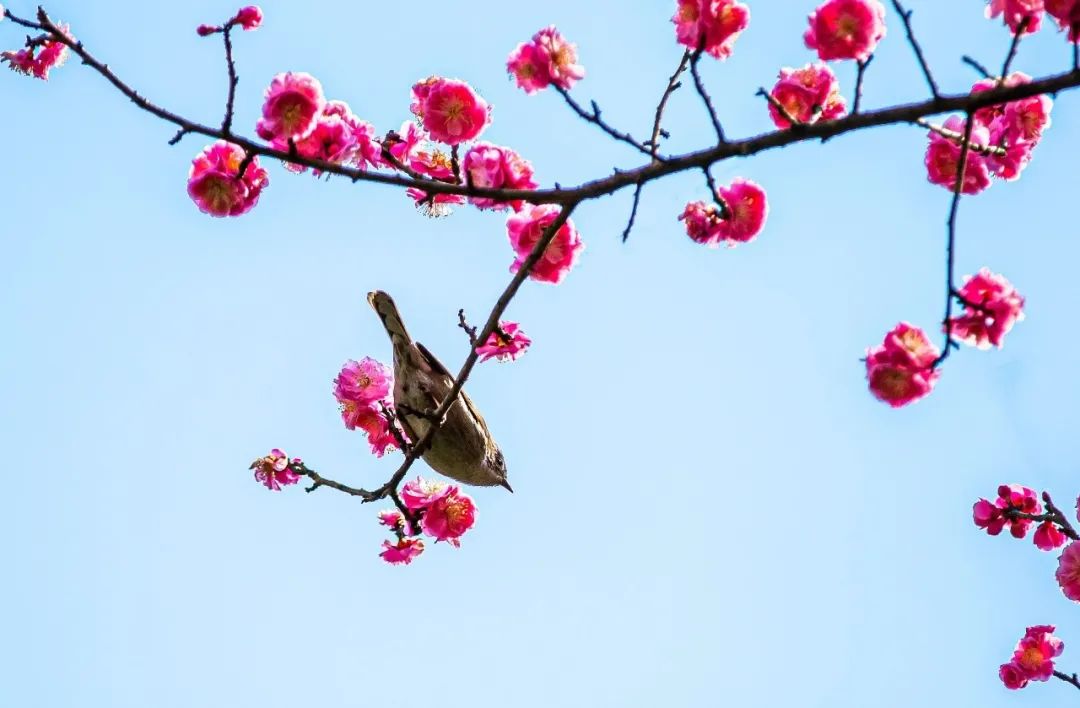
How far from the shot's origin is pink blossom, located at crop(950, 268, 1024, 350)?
3.85 metres

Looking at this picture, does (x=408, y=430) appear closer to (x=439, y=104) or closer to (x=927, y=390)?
(x=439, y=104)

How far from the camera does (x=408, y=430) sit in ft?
23.7

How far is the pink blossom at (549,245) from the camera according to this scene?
4.63 metres

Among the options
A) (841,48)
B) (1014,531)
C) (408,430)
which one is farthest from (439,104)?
(1014,531)

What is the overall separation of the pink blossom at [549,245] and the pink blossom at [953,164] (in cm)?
160

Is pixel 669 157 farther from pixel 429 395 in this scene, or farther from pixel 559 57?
pixel 429 395

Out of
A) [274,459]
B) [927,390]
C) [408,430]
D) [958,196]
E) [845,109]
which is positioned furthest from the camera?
[408,430]

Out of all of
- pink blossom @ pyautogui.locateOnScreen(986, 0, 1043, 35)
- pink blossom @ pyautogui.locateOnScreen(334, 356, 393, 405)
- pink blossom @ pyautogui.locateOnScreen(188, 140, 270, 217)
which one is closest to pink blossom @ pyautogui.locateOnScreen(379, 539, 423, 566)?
pink blossom @ pyautogui.locateOnScreen(334, 356, 393, 405)

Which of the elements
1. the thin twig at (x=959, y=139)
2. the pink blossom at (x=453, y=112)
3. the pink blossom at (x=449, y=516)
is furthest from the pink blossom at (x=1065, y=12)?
the pink blossom at (x=449, y=516)

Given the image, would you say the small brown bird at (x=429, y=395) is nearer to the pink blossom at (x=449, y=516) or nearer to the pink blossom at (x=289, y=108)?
the pink blossom at (x=449, y=516)

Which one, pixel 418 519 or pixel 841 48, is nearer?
pixel 841 48

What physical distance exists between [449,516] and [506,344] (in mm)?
1334

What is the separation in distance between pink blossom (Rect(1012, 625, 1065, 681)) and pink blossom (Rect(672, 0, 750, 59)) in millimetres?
3930

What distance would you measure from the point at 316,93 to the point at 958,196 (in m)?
2.38
